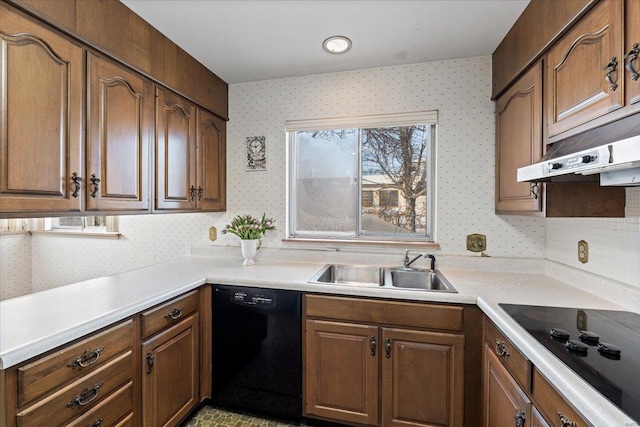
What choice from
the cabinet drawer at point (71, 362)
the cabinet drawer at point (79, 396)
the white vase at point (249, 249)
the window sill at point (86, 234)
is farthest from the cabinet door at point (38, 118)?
the window sill at point (86, 234)

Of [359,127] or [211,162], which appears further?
[211,162]

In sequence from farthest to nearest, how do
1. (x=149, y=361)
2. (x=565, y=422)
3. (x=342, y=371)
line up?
(x=342, y=371), (x=149, y=361), (x=565, y=422)

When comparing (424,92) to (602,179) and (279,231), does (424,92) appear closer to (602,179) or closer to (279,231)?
(602,179)

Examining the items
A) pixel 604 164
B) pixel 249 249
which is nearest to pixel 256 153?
pixel 249 249

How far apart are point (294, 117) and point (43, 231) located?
2.61 metres

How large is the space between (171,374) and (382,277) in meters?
1.42

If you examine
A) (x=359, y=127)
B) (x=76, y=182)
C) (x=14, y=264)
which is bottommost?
(x=14, y=264)

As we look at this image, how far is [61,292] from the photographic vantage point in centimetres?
160

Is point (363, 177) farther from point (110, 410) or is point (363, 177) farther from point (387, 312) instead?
point (110, 410)

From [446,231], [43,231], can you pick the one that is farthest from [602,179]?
[43,231]

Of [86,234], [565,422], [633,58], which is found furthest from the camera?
[86,234]

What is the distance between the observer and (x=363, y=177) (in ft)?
8.07

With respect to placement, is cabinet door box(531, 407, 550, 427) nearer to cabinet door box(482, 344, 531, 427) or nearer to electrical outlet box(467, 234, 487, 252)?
cabinet door box(482, 344, 531, 427)

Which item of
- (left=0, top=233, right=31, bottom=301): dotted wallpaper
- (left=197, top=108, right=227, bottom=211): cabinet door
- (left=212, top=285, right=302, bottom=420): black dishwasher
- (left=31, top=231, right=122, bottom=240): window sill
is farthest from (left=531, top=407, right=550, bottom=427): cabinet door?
(left=0, top=233, right=31, bottom=301): dotted wallpaper
